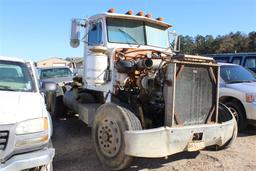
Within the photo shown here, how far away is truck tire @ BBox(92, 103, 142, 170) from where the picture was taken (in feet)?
17.7

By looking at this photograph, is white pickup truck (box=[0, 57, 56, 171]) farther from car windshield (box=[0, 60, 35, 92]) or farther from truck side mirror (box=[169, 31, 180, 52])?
truck side mirror (box=[169, 31, 180, 52])

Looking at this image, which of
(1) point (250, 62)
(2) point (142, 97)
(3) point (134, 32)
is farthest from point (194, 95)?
(1) point (250, 62)

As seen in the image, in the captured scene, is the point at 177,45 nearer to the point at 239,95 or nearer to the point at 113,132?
the point at 239,95

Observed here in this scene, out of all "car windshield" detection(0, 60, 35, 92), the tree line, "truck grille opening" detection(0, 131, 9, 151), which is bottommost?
"truck grille opening" detection(0, 131, 9, 151)

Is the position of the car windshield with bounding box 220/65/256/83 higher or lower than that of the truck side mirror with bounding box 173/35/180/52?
lower

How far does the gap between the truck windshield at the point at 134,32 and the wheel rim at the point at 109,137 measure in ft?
6.53

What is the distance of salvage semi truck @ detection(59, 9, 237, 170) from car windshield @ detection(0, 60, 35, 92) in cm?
139

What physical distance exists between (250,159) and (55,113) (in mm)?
5222

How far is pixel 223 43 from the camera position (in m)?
44.0

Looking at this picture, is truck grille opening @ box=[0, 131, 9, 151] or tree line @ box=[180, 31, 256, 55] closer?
truck grille opening @ box=[0, 131, 9, 151]

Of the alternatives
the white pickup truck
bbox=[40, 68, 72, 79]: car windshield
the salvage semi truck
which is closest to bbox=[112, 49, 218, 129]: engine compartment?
the salvage semi truck

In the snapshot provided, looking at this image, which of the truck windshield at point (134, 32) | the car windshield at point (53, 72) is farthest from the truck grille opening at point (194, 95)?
the car windshield at point (53, 72)

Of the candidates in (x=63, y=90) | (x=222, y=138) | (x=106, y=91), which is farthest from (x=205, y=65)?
(x=63, y=90)

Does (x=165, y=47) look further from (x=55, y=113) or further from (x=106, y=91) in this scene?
(x=55, y=113)
